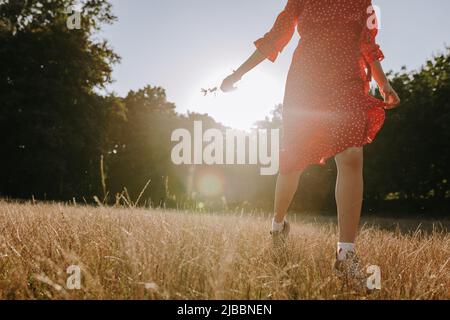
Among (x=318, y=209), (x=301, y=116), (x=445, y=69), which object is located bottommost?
(x=318, y=209)

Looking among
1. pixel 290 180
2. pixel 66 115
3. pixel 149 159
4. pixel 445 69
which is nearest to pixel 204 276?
pixel 290 180

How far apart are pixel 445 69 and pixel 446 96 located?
292cm

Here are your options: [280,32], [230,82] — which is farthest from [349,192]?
[280,32]

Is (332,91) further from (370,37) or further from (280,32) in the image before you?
(280,32)

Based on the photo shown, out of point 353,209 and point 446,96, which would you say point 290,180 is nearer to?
point 353,209

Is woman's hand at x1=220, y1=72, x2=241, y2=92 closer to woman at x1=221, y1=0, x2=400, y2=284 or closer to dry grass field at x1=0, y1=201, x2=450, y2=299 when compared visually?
woman at x1=221, y1=0, x2=400, y2=284

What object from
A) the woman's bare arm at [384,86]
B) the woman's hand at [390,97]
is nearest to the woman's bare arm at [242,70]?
the woman's bare arm at [384,86]

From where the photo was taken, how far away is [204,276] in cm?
202

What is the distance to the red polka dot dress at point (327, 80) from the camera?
2.71m

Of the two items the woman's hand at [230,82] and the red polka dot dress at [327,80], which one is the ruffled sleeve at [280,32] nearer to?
the red polka dot dress at [327,80]

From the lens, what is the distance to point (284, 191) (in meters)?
3.16

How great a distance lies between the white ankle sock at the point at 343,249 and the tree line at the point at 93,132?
16.9 m

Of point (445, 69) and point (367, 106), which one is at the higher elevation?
point (445, 69)
